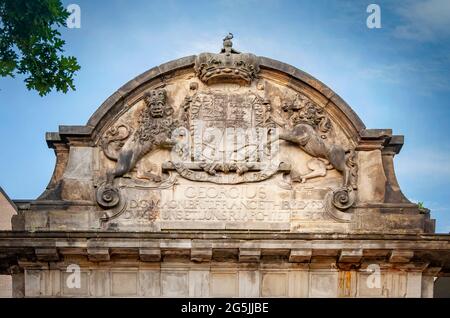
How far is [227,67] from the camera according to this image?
977 inches

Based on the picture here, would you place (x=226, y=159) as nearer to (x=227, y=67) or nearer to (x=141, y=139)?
(x=141, y=139)

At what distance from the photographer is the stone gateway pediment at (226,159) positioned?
24188 mm

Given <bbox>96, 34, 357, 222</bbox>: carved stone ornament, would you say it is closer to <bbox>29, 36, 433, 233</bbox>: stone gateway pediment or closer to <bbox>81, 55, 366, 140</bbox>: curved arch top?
<bbox>29, 36, 433, 233</bbox>: stone gateway pediment

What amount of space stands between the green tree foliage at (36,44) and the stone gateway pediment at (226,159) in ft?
14.8

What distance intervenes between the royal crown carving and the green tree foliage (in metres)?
5.02

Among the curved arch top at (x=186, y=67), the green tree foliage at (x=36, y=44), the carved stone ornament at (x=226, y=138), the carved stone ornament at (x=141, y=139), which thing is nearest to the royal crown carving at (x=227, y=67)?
the carved stone ornament at (x=226, y=138)

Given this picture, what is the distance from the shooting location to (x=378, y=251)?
23594 millimetres

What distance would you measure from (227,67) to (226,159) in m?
1.83

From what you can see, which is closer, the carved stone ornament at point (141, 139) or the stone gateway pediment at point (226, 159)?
the stone gateway pediment at point (226, 159)

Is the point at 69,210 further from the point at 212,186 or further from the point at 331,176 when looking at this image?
the point at 331,176

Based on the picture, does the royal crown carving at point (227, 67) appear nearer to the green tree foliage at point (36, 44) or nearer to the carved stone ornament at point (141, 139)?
the carved stone ornament at point (141, 139)

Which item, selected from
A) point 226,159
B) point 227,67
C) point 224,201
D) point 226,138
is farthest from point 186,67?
point 224,201

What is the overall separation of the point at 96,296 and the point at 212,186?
119 inches

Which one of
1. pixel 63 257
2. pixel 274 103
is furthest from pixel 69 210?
pixel 274 103
